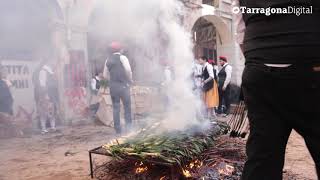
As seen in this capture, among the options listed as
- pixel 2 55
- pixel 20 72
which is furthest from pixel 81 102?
pixel 2 55

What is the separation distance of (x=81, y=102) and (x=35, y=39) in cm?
224

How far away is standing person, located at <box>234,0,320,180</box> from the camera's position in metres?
1.63

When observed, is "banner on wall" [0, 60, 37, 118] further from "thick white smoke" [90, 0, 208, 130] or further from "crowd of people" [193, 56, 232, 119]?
"crowd of people" [193, 56, 232, 119]

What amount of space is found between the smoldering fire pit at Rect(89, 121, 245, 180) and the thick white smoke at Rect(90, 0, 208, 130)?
45 centimetres

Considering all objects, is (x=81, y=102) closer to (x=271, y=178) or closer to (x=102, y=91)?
(x=102, y=91)

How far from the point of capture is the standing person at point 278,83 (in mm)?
1631

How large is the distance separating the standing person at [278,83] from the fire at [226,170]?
188cm

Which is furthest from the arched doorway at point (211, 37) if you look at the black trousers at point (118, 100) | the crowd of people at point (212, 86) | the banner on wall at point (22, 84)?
the black trousers at point (118, 100)

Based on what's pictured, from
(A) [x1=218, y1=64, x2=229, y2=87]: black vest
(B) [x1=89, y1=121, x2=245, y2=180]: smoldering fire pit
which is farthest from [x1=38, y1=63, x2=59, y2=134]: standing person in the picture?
(A) [x1=218, y1=64, x2=229, y2=87]: black vest

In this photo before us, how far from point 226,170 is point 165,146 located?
0.75 metres

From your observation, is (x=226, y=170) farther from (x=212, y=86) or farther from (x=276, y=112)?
(x=212, y=86)

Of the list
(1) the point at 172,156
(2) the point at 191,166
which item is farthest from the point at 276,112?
(2) the point at 191,166

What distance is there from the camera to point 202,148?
3.80m

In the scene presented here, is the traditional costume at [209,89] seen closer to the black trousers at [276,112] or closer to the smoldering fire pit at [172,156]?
the smoldering fire pit at [172,156]
